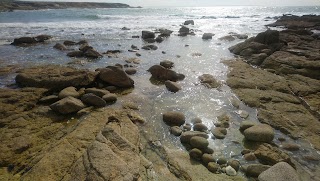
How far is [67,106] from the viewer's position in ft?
23.2

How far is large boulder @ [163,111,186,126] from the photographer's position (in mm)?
6871

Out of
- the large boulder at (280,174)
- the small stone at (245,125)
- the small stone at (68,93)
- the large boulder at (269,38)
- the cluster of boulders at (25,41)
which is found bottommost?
the cluster of boulders at (25,41)

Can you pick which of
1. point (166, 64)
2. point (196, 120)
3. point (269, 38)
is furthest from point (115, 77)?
point (269, 38)

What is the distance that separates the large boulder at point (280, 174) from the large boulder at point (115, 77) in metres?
6.10

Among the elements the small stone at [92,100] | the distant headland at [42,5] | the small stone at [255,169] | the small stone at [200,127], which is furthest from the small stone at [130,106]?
the distant headland at [42,5]

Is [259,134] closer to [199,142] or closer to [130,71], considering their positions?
[199,142]

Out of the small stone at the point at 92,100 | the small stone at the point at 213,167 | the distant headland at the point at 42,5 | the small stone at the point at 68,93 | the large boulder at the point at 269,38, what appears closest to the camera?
the small stone at the point at 213,167

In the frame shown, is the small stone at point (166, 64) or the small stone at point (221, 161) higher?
the small stone at point (166, 64)

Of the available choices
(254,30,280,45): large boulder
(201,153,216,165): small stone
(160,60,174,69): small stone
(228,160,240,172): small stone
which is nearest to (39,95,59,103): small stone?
(201,153,216,165): small stone

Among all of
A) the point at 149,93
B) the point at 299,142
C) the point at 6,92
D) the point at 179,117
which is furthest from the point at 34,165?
the point at 299,142

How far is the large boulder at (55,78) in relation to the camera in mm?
8837

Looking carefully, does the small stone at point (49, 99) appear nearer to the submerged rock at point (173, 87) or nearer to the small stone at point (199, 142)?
the submerged rock at point (173, 87)

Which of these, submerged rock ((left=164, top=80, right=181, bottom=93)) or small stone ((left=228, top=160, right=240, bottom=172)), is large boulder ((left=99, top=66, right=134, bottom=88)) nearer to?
submerged rock ((left=164, top=80, right=181, bottom=93))

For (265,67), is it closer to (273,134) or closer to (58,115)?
(273,134)
